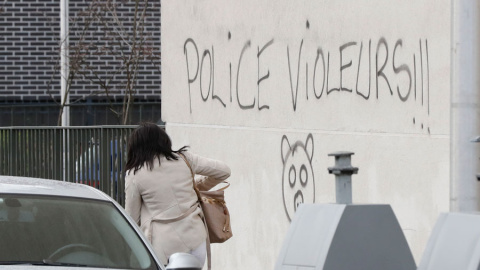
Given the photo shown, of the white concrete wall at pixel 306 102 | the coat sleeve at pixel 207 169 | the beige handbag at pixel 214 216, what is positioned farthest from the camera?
the white concrete wall at pixel 306 102

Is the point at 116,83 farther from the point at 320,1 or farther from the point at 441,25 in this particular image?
the point at 441,25

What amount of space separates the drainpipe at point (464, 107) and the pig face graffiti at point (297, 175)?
A: 168 inches

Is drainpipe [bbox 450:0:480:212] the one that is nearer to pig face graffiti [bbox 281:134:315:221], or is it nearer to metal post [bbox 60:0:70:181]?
pig face graffiti [bbox 281:134:315:221]

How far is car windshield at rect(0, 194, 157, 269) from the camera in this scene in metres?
5.59

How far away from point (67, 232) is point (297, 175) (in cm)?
399

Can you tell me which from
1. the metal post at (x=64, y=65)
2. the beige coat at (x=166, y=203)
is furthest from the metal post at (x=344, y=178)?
the metal post at (x=64, y=65)

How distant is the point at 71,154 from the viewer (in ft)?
→ 44.8

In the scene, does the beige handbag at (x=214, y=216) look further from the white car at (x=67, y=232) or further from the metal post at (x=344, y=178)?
the metal post at (x=344, y=178)

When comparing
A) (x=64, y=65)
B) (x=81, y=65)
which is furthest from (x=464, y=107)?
(x=81, y=65)

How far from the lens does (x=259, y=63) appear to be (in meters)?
10.3

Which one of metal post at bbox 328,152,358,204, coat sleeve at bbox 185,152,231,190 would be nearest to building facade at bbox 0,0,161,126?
coat sleeve at bbox 185,152,231,190

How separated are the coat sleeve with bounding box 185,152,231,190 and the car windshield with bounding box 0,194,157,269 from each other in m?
1.47

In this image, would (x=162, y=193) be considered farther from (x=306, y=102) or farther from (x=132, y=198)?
(x=306, y=102)

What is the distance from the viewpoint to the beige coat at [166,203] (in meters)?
7.33
